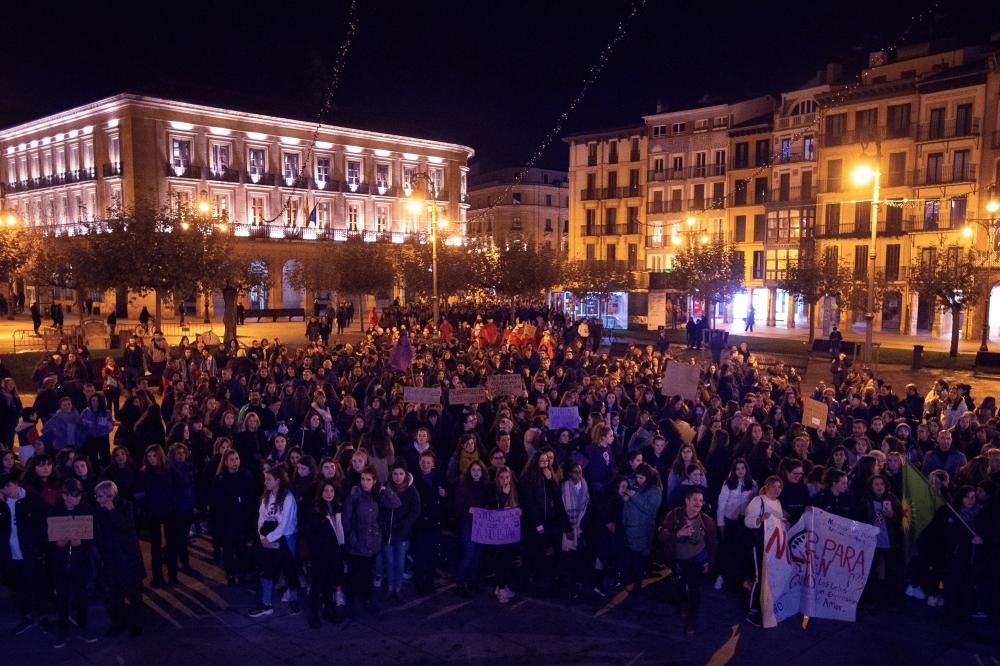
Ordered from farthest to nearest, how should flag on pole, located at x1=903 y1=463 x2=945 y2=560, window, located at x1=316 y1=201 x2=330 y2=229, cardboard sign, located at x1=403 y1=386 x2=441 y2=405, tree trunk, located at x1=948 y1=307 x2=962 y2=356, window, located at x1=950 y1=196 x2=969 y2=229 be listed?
1. window, located at x1=316 y1=201 x2=330 y2=229
2. window, located at x1=950 y1=196 x2=969 y2=229
3. tree trunk, located at x1=948 y1=307 x2=962 y2=356
4. cardboard sign, located at x1=403 y1=386 x2=441 y2=405
5. flag on pole, located at x1=903 y1=463 x2=945 y2=560

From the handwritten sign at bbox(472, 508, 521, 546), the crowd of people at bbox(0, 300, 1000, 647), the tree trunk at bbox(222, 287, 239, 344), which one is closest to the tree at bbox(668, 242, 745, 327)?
the tree trunk at bbox(222, 287, 239, 344)

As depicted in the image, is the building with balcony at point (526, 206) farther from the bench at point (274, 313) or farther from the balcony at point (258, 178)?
the bench at point (274, 313)

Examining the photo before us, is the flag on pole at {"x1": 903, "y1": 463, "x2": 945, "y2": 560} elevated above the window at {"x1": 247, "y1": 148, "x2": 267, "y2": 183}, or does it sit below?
below

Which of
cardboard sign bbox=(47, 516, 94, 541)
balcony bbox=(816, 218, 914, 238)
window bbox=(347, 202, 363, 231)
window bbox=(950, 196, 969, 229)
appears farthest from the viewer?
window bbox=(347, 202, 363, 231)

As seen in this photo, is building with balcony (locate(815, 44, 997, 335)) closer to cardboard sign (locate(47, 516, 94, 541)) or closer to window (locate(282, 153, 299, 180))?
window (locate(282, 153, 299, 180))

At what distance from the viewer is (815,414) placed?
11.2 metres

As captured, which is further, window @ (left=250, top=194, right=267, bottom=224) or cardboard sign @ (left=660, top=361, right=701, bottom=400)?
window @ (left=250, top=194, right=267, bottom=224)

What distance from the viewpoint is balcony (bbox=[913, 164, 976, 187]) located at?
44.9m

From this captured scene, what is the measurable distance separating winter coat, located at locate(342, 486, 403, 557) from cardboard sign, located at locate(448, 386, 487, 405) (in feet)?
13.1

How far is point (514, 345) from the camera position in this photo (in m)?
21.8

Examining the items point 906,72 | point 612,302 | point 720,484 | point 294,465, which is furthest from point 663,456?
point 906,72

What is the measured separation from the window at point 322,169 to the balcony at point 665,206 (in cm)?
2535

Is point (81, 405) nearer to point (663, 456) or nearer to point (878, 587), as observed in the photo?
point (663, 456)

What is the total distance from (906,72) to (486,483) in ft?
165
